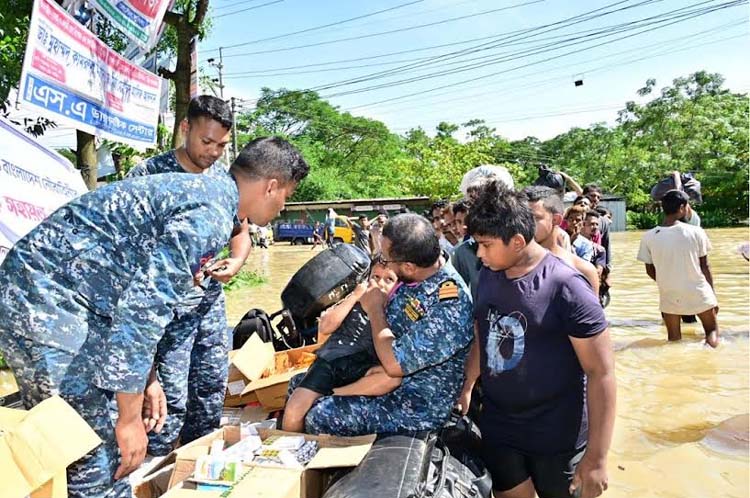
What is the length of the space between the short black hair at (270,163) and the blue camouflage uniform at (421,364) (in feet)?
2.35

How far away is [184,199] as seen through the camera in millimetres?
1685

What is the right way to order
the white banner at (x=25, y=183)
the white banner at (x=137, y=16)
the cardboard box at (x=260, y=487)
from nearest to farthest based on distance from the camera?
the cardboard box at (x=260, y=487) → the white banner at (x=25, y=183) → the white banner at (x=137, y=16)

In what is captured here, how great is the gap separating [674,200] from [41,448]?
5.21m

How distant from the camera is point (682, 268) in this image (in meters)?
5.28

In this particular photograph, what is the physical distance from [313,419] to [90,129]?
2.87 m

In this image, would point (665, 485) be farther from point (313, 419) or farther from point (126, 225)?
point (126, 225)

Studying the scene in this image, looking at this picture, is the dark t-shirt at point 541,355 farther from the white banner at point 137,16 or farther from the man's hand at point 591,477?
the white banner at point 137,16

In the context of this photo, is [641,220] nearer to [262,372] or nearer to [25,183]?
[262,372]

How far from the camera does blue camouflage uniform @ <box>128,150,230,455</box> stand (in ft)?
8.64

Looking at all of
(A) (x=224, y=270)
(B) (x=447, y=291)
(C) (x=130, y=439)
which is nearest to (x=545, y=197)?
(B) (x=447, y=291)

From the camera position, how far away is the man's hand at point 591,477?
1896 millimetres

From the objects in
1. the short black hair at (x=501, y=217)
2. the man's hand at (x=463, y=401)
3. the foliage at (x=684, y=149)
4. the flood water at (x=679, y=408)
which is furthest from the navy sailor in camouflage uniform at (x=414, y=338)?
the foliage at (x=684, y=149)

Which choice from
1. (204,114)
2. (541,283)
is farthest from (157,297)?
(204,114)

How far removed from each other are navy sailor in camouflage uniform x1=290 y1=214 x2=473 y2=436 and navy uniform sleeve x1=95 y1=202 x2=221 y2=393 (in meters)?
0.91
